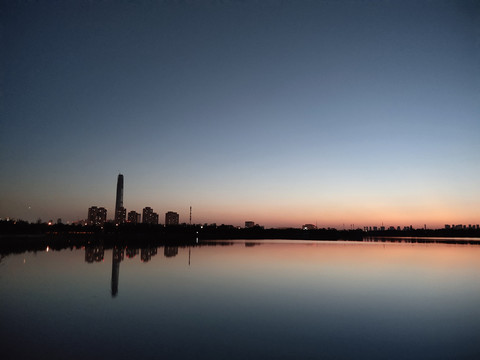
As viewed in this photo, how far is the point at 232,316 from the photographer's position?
53.9 ft

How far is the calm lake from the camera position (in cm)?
1180

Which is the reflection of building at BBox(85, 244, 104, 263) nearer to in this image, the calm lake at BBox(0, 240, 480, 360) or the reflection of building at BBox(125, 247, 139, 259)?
the reflection of building at BBox(125, 247, 139, 259)

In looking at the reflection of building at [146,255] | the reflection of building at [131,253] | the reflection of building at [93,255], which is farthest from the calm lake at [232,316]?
the reflection of building at [131,253]

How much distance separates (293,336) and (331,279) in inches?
654

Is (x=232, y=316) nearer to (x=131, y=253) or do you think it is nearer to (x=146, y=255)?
(x=146, y=255)

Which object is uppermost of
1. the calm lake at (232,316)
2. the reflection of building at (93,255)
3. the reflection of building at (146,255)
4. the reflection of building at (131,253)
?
the reflection of building at (93,255)

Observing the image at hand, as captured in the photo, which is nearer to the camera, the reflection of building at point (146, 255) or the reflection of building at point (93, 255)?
the reflection of building at point (93, 255)

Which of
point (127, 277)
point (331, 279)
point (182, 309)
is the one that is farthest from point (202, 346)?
point (331, 279)

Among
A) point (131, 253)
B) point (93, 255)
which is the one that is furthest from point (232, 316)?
point (131, 253)

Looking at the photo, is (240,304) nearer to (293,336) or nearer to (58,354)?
(293,336)

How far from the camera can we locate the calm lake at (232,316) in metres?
11.8

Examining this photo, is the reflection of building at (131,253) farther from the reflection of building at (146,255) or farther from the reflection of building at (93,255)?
the reflection of building at (93,255)

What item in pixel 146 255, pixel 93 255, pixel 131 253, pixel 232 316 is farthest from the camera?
pixel 131 253

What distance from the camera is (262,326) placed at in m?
14.7
